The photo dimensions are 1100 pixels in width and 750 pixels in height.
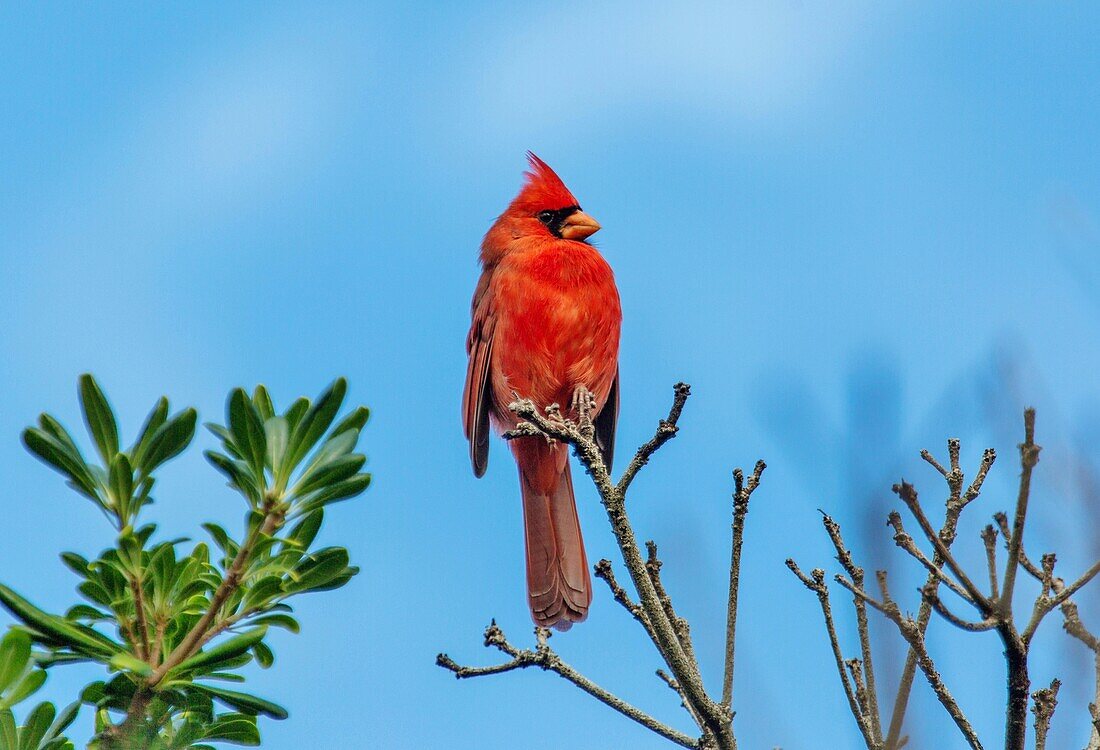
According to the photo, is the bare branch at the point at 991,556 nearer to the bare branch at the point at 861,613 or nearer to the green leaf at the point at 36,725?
the bare branch at the point at 861,613

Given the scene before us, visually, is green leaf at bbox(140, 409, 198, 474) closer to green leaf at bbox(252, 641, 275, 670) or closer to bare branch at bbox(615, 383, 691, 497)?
green leaf at bbox(252, 641, 275, 670)

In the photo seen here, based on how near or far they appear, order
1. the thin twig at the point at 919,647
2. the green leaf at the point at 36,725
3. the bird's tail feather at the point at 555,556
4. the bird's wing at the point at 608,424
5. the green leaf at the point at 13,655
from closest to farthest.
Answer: the green leaf at the point at 13,655
the green leaf at the point at 36,725
the thin twig at the point at 919,647
the bird's tail feather at the point at 555,556
the bird's wing at the point at 608,424

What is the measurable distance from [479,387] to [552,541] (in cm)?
89

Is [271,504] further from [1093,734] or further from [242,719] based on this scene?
[1093,734]

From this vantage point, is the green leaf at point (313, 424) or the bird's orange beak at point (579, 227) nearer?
the green leaf at point (313, 424)

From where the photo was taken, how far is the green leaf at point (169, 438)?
4.16 feet

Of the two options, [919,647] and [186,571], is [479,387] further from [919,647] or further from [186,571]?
[186,571]

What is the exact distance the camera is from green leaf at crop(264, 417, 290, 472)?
4.38 feet

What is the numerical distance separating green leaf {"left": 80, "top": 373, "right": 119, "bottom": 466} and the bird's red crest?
5085 mm

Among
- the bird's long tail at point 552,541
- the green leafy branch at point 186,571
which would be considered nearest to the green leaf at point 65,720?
the green leafy branch at point 186,571

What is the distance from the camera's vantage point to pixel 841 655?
6.99ft

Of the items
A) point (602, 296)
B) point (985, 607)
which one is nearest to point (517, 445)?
point (602, 296)

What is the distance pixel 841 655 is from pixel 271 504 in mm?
1193

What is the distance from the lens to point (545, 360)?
546 centimetres
